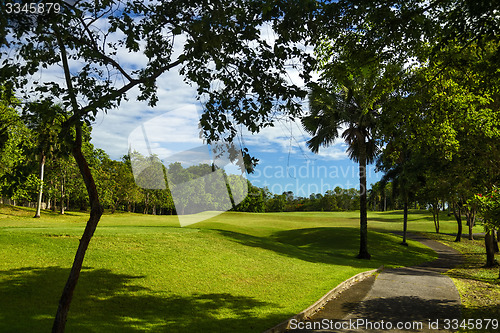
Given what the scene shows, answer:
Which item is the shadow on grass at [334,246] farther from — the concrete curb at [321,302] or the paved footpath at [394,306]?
the paved footpath at [394,306]

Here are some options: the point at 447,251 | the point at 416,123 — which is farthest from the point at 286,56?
the point at 447,251

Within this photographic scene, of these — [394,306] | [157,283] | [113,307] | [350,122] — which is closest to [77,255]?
[113,307]

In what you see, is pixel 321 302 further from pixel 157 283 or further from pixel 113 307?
pixel 113 307

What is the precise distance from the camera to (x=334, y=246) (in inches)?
1128

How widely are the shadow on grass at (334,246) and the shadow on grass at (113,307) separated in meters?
10.0

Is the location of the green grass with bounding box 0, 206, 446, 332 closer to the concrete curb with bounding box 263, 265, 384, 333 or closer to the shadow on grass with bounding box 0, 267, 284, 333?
the shadow on grass with bounding box 0, 267, 284, 333

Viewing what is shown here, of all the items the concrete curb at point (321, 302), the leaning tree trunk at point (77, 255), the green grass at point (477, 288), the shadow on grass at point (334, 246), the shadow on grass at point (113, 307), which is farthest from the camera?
the shadow on grass at point (334, 246)

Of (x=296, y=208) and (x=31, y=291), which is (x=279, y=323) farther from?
(x=296, y=208)

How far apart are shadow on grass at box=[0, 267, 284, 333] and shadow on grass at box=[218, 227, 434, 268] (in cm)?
1002

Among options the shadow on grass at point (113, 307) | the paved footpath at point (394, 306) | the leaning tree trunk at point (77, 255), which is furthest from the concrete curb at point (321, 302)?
the leaning tree trunk at point (77, 255)

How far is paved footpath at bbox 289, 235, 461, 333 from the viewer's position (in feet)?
28.0

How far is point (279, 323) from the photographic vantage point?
8.12 metres

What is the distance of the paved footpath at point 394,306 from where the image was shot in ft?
28.0

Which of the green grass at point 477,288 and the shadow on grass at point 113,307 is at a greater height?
the shadow on grass at point 113,307
